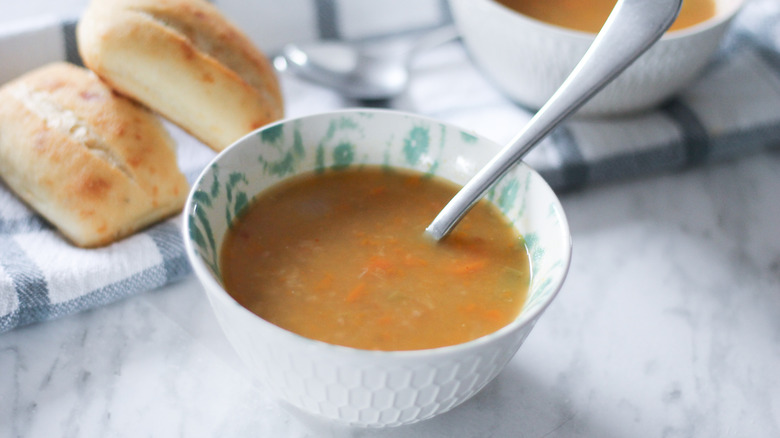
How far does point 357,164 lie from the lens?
1053 millimetres

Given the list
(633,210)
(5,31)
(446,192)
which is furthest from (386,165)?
(5,31)

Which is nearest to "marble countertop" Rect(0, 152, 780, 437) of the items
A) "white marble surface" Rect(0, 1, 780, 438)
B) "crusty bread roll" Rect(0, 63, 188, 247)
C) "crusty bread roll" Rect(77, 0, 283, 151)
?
"white marble surface" Rect(0, 1, 780, 438)

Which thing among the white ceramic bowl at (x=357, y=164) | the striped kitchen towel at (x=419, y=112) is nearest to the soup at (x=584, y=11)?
the striped kitchen towel at (x=419, y=112)

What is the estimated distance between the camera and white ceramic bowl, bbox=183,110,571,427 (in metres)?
0.71

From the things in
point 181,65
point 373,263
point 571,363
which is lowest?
point 571,363

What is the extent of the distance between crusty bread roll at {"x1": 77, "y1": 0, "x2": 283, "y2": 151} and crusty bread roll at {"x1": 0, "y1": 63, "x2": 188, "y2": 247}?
4cm

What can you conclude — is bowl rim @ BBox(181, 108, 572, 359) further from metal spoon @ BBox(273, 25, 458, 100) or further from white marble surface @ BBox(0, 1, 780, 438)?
metal spoon @ BBox(273, 25, 458, 100)

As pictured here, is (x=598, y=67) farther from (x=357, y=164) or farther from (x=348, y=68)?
(x=348, y=68)

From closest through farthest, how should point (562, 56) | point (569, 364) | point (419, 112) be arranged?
point (569, 364) < point (562, 56) < point (419, 112)

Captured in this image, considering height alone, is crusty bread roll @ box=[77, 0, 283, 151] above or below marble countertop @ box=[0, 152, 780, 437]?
above

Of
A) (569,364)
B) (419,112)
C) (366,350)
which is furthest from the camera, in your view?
(419,112)

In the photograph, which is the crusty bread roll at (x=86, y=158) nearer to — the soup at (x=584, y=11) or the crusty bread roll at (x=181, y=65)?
the crusty bread roll at (x=181, y=65)

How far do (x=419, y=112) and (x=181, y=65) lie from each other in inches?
19.9

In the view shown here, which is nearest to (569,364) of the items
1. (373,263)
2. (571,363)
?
(571,363)
